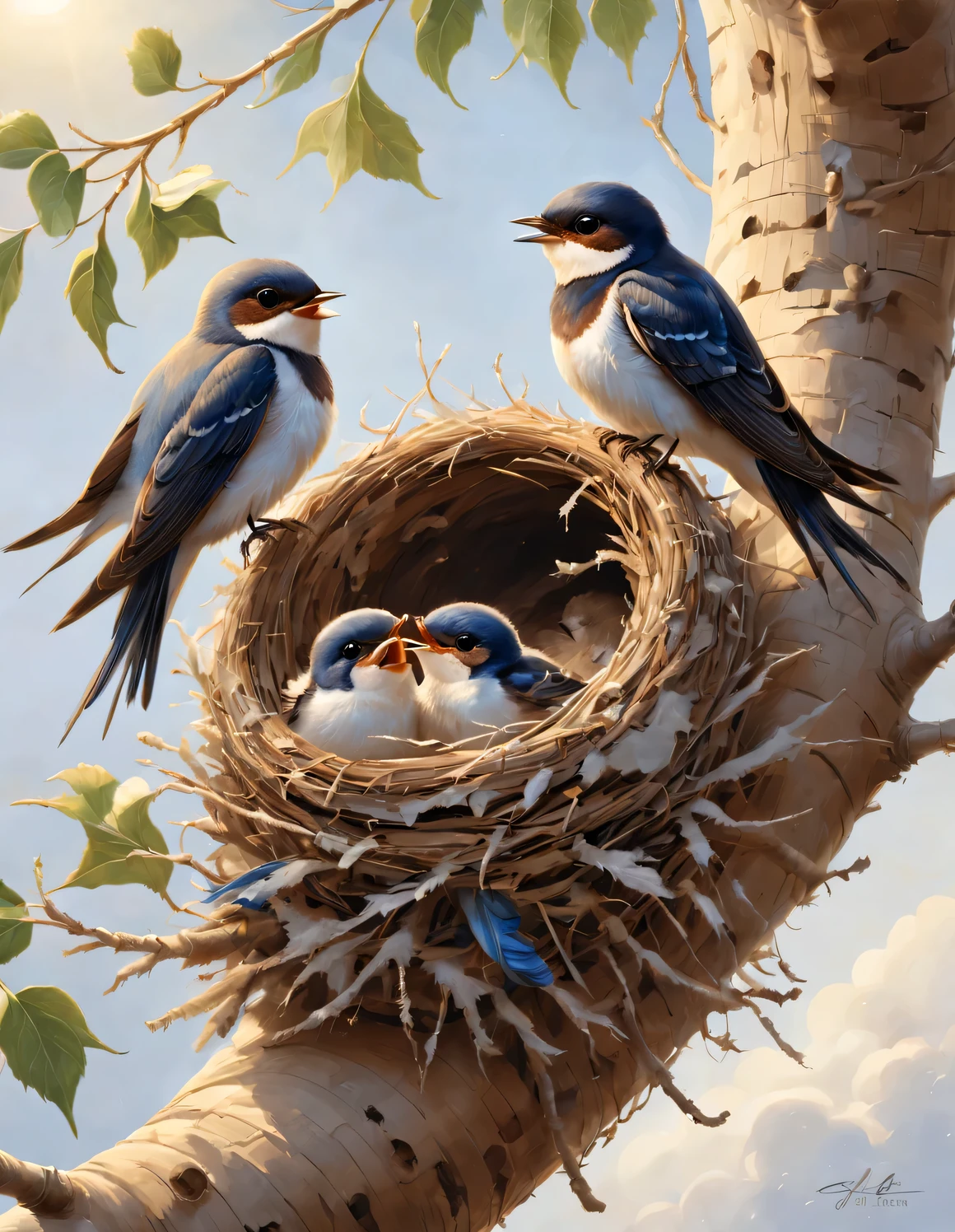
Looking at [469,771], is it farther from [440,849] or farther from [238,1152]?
[238,1152]

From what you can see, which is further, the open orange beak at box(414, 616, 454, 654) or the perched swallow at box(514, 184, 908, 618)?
the open orange beak at box(414, 616, 454, 654)

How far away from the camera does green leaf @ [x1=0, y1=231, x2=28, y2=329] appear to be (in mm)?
1199

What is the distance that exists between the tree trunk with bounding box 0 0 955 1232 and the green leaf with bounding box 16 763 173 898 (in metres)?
0.20

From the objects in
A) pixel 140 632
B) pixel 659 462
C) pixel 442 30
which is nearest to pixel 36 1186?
pixel 140 632

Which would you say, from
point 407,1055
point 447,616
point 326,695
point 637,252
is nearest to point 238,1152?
point 407,1055

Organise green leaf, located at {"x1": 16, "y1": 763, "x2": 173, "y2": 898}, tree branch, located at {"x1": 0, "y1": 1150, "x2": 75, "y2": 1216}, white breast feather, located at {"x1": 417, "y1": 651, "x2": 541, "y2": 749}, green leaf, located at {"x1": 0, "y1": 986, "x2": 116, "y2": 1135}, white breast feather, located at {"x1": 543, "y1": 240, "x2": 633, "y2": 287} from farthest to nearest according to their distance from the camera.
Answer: white breast feather, located at {"x1": 417, "y1": 651, "x2": 541, "y2": 749}, white breast feather, located at {"x1": 543, "y1": 240, "x2": 633, "y2": 287}, green leaf, located at {"x1": 16, "y1": 763, "x2": 173, "y2": 898}, green leaf, located at {"x1": 0, "y1": 986, "x2": 116, "y2": 1135}, tree branch, located at {"x1": 0, "y1": 1150, "x2": 75, "y2": 1216}

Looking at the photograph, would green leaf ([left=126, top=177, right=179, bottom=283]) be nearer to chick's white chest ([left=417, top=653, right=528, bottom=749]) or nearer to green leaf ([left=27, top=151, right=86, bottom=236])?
green leaf ([left=27, top=151, right=86, bottom=236])

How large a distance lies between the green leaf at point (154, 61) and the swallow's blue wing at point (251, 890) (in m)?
0.80

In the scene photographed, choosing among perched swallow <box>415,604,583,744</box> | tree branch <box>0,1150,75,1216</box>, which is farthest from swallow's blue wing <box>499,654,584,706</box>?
tree branch <box>0,1150,75,1216</box>

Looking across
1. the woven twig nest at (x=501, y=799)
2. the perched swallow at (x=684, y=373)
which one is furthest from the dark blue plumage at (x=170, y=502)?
the perched swallow at (x=684, y=373)

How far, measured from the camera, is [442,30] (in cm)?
129

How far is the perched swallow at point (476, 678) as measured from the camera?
1278mm

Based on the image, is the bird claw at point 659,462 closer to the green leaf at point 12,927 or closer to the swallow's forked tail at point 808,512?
the swallow's forked tail at point 808,512

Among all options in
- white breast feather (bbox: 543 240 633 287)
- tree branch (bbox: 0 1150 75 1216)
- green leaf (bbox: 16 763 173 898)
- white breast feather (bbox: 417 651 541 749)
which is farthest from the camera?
white breast feather (bbox: 417 651 541 749)
